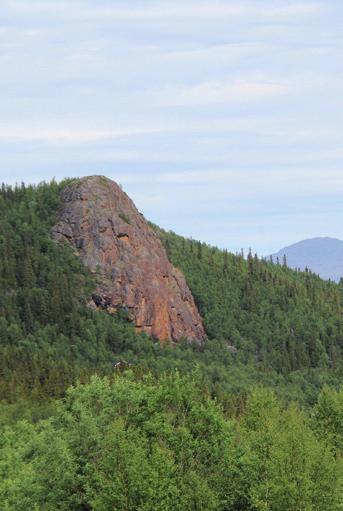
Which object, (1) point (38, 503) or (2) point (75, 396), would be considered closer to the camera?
(1) point (38, 503)

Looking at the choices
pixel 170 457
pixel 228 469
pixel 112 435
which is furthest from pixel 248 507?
pixel 112 435

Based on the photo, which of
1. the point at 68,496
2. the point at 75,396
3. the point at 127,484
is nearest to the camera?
the point at 127,484

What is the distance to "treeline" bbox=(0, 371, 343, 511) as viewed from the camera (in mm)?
66500

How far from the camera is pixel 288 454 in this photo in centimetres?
7194

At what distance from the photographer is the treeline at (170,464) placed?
218 ft

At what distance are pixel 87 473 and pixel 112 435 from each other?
14.9 feet

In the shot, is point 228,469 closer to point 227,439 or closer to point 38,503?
point 227,439

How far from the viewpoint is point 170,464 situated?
66.4 metres

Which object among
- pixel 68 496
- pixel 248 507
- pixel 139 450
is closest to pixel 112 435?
pixel 139 450

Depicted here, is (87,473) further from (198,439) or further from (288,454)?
(288,454)

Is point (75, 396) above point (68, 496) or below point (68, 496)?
above

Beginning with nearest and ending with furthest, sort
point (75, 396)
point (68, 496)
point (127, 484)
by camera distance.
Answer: point (127, 484), point (68, 496), point (75, 396)

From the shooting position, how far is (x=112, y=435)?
224ft

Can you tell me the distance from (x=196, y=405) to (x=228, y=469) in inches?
217
